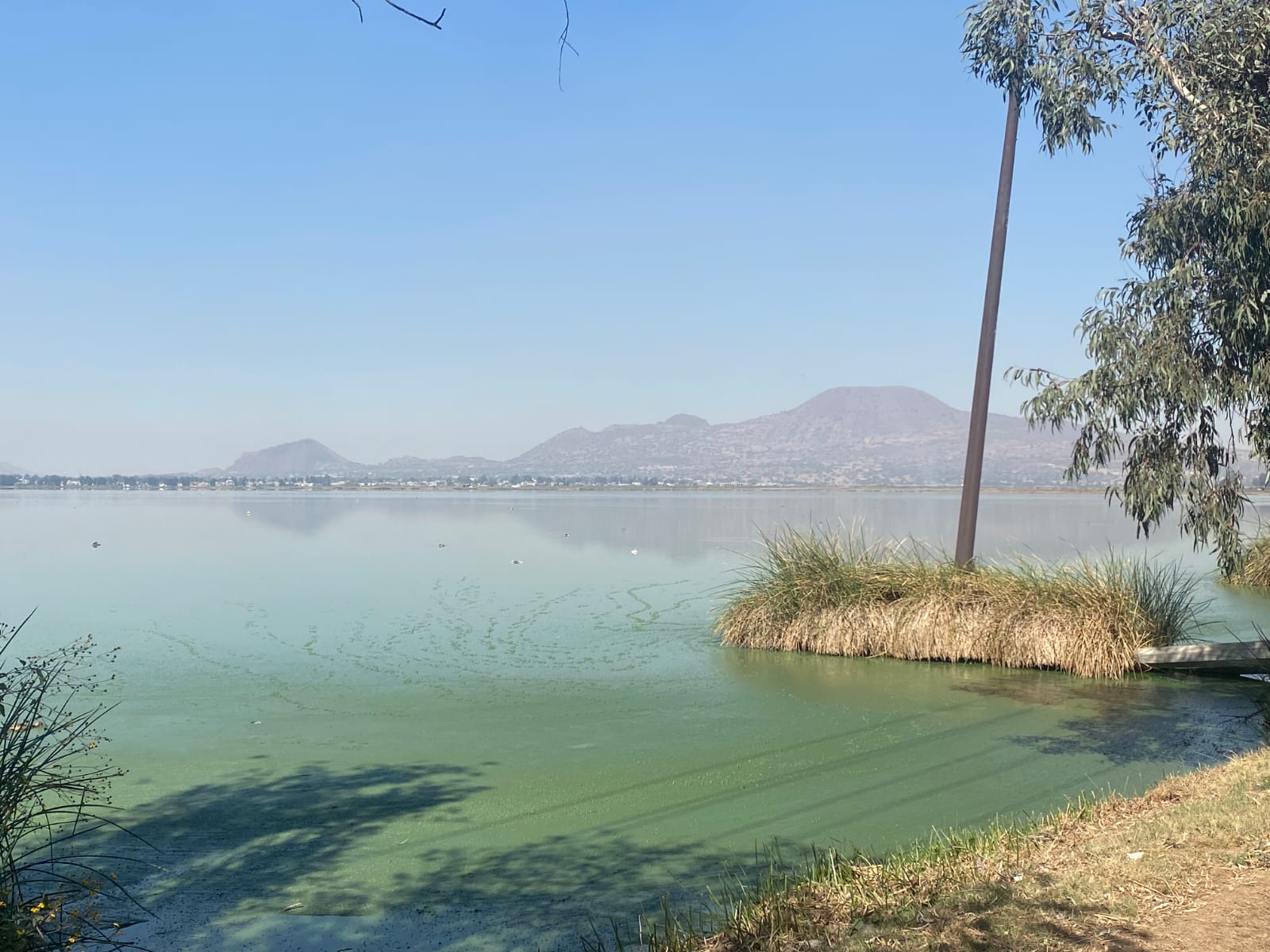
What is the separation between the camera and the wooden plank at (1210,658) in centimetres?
1095

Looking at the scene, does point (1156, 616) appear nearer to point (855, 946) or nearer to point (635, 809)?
point (635, 809)

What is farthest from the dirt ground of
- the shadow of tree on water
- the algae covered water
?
the shadow of tree on water

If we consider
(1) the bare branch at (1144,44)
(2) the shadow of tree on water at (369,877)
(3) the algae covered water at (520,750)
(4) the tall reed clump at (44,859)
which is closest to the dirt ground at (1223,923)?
(3) the algae covered water at (520,750)

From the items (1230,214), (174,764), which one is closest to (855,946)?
(1230,214)

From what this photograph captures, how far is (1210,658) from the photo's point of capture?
11.1 m

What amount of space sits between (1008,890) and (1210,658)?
7.83 meters

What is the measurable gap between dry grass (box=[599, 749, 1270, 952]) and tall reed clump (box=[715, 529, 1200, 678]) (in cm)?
588

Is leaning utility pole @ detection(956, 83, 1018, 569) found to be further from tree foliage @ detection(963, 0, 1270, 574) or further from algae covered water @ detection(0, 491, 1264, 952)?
tree foliage @ detection(963, 0, 1270, 574)

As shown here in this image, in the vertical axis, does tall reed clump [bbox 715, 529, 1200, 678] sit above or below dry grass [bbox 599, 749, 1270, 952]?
above

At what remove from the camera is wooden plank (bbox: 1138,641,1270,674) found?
35.9 feet

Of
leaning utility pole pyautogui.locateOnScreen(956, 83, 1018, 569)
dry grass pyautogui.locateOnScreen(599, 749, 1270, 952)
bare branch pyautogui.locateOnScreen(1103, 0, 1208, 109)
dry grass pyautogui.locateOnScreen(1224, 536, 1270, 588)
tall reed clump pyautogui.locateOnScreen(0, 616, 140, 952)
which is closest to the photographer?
dry grass pyautogui.locateOnScreen(599, 749, 1270, 952)

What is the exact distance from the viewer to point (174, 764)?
820 centimetres

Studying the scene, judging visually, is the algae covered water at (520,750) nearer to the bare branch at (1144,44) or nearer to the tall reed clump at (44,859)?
the tall reed clump at (44,859)

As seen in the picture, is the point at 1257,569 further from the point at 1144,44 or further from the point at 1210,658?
the point at 1144,44
